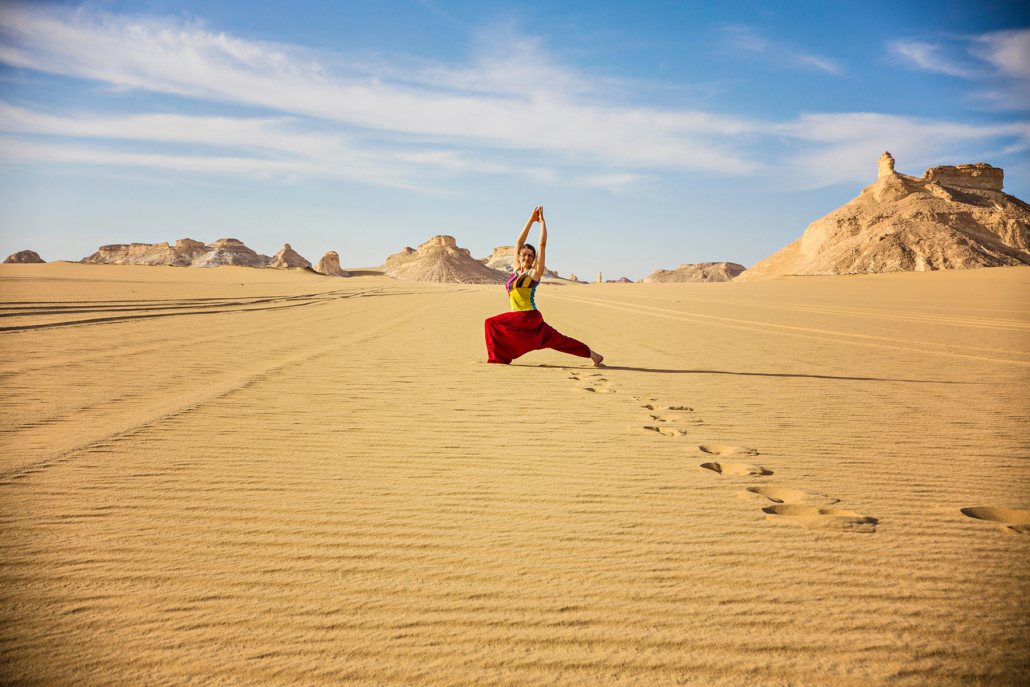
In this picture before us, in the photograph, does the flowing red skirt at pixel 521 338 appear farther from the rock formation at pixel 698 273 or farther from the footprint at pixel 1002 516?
the rock formation at pixel 698 273

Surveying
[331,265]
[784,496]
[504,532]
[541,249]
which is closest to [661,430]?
[784,496]

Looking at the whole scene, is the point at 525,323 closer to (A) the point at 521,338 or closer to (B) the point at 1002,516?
(A) the point at 521,338

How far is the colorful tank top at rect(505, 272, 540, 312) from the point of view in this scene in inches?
298

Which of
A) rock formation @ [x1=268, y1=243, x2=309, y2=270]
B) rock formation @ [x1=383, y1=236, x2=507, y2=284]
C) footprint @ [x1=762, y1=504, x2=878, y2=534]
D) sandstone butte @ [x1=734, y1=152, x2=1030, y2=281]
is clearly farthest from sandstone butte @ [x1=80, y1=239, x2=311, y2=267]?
footprint @ [x1=762, y1=504, x2=878, y2=534]

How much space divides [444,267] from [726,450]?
155 m

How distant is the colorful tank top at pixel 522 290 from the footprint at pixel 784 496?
14.9ft

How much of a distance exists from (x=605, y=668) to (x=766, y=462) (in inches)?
102

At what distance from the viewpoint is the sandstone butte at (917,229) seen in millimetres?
A: 67188

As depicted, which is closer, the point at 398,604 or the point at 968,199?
the point at 398,604

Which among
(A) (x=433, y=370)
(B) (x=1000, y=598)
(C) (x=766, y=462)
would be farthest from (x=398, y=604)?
(A) (x=433, y=370)

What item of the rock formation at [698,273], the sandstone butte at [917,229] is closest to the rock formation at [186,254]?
the rock formation at [698,273]

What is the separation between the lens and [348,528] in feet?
8.82

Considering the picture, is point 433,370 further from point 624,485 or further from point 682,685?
point 682,685

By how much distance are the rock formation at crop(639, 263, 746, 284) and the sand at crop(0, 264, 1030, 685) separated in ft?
581
